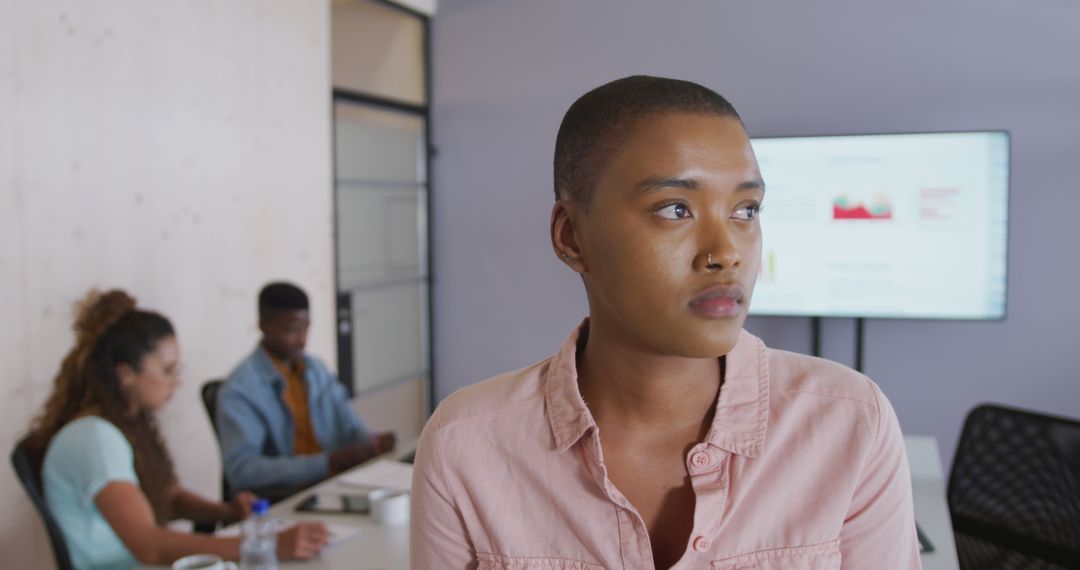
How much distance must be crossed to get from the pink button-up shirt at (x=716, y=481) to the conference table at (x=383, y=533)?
2.63 feet

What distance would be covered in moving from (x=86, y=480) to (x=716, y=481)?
5.27ft

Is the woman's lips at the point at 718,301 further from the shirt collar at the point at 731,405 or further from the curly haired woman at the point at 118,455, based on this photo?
the curly haired woman at the point at 118,455

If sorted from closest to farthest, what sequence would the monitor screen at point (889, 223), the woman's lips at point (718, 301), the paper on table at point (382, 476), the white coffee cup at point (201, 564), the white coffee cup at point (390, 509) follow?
the woman's lips at point (718, 301), the white coffee cup at point (201, 564), the white coffee cup at point (390, 509), the paper on table at point (382, 476), the monitor screen at point (889, 223)

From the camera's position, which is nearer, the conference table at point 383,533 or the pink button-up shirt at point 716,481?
the pink button-up shirt at point 716,481

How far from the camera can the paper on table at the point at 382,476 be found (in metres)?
2.37

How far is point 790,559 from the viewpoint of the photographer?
39.9 inches

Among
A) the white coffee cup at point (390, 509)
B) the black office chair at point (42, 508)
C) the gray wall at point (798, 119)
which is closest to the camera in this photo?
the black office chair at point (42, 508)

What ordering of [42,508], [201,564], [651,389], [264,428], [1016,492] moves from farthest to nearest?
1. [264,428]
2. [1016,492]
3. [42,508]
4. [201,564]
5. [651,389]

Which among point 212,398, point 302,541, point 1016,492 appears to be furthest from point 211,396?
point 1016,492

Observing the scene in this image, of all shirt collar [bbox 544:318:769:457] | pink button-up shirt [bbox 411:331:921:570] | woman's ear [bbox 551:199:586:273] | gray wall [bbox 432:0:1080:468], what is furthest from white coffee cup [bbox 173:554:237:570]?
gray wall [bbox 432:0:1080:468]

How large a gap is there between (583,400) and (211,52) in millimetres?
3107

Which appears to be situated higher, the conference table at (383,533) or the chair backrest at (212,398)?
the chair backrest at (212,398)

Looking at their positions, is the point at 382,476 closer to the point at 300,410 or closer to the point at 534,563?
the point at 300,410

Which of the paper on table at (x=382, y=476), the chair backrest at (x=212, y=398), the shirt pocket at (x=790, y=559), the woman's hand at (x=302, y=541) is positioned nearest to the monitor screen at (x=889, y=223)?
the paper on table at (x=382, y=476)
